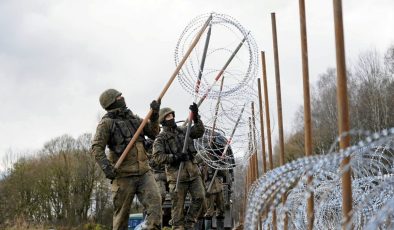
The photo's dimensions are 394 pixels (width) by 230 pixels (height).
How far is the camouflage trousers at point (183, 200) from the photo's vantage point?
1020 centimetres

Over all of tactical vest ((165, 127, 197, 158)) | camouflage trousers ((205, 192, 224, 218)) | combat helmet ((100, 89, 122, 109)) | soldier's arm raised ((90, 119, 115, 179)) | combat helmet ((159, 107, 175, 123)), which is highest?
combat helmet ((159, 107, 175, 123))

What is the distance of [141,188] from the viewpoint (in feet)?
26.7

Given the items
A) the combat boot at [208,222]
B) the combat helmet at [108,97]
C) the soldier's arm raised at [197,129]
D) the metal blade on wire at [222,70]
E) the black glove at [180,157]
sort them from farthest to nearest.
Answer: the combat boot at [208,222], the soldier's arm raised at [197,129], the black glove at [180,157], the metal blade on wire at [222,70], the combat helmet at [108,97]

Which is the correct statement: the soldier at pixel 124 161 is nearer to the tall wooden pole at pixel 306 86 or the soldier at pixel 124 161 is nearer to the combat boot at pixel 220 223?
the tall wooden pole at pixel 306 86

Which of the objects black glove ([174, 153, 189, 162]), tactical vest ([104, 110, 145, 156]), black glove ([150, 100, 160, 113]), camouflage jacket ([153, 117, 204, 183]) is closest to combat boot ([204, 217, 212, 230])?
camouflage jacket ([153, 117, 204, 183])

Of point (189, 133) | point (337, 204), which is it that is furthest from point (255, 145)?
point (337, 204)

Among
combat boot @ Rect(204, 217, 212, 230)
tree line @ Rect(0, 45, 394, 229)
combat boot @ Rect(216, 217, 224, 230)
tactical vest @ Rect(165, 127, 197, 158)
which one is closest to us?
tactical vest @ Rect(165, 127, 197, 158)

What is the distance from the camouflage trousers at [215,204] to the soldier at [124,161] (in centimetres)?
619

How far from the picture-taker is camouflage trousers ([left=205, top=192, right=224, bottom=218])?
14.3 meters

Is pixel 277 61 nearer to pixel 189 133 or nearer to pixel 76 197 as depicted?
pixel 189 133

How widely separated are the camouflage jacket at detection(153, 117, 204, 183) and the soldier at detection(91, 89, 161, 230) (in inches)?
72.0

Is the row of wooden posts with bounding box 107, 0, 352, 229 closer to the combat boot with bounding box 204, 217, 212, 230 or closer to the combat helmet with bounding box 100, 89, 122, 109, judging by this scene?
the combat helmet with bounding box 100, 89, 122, 109

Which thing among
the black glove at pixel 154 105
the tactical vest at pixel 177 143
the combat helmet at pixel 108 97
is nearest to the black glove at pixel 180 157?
the tactical vest at pixel 177 143

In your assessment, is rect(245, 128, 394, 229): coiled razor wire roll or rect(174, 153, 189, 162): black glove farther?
rect(174, 153, 189, 162): black glove
